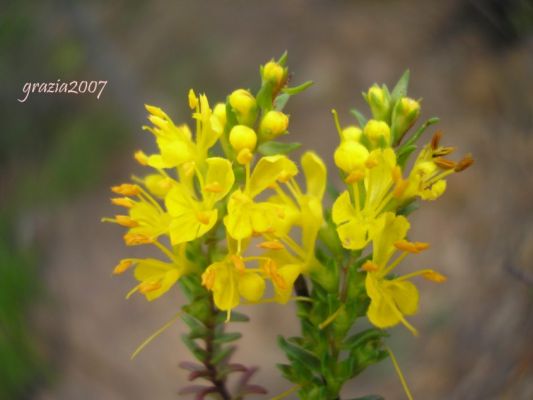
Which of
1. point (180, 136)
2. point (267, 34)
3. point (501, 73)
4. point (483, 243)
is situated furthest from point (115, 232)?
point (180, 136)

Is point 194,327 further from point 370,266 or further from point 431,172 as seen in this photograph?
point 431,172

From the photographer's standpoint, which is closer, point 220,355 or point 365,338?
point 365,338

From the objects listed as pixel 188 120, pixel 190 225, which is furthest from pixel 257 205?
pixel 188 120

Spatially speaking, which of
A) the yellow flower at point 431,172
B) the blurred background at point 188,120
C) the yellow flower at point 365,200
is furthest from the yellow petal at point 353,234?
the blurred background at point 188,120

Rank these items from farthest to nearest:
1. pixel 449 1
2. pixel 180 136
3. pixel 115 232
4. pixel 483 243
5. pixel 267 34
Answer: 1. pixel 267 34
2. pixel 115 232
3. pixel 449 1
4. pixel 483 243
5. pixel 180 136

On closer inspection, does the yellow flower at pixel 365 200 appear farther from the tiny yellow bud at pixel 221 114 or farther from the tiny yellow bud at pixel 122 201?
the tiny yellow bud at pixel 122 201

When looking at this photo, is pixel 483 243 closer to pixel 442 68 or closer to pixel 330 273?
pixel 442 68
